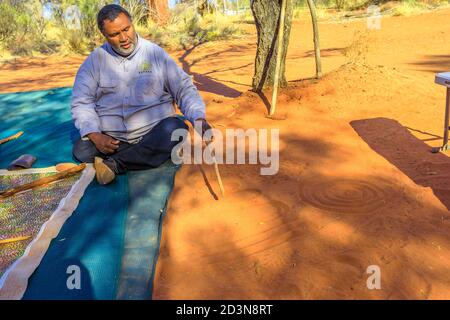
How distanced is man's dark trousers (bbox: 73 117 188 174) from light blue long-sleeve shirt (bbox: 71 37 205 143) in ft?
0.36

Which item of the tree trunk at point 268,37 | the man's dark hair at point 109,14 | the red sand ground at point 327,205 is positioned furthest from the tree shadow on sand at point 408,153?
the man's dark hair at point 109,14

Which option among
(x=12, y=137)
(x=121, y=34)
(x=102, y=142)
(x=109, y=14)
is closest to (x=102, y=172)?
(x=102, y=142)

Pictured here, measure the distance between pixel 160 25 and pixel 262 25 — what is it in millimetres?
8619

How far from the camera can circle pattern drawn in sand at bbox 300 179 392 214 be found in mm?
2396

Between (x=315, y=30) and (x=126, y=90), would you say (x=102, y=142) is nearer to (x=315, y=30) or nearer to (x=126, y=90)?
(x=126, y=90)

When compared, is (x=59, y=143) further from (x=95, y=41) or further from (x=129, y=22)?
(x=95, y=41)

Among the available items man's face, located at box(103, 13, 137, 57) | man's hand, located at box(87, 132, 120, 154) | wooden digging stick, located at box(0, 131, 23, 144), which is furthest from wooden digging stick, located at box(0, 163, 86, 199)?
wooden digging stick, located at box(0, 131, 23, 144)

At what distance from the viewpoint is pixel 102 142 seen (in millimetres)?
2986

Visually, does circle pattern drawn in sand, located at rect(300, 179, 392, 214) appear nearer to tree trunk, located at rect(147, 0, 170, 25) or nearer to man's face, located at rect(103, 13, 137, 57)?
man's face, located at rect(103, 13, 137, 57)

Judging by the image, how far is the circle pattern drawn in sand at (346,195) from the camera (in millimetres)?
2396

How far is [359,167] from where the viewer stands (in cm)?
288

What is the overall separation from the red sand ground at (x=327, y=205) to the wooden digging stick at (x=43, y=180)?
2.36ft

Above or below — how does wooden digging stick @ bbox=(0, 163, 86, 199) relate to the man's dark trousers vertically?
below

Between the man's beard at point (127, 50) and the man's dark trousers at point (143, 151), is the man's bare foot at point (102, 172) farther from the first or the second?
the man's beard at point (127, 50)
